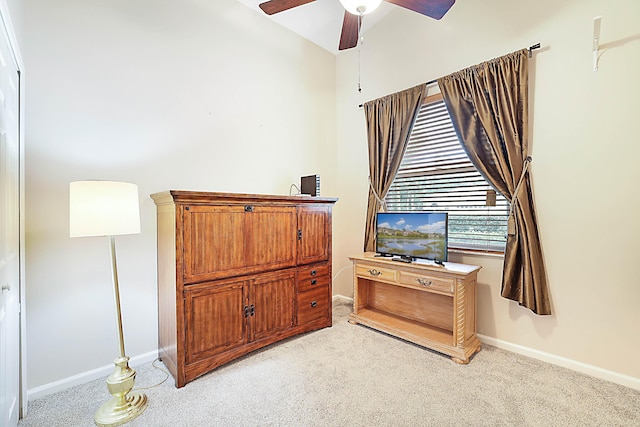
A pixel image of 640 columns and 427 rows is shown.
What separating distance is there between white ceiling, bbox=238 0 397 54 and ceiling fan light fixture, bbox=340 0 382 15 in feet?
4.10

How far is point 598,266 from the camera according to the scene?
1988 millimetres

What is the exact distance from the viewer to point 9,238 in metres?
1.43

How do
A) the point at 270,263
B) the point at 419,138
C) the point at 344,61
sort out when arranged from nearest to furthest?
the point at 270,263 < the point at 419,138 < the point at 344,61

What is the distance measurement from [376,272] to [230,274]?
4.57 feet

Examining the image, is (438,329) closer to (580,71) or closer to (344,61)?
(580,71)

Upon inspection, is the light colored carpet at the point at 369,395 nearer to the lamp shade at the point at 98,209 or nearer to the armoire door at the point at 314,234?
the armoire door at the point at 314,234

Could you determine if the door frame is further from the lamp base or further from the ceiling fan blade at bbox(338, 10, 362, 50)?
the ceiling fan blade at bbox(338, 10, 362, 50)

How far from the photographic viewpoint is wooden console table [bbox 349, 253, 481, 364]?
2.24 metres

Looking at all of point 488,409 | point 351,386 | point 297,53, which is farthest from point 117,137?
point 488,409

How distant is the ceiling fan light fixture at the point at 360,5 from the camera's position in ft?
5.88

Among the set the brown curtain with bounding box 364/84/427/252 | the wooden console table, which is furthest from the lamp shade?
the brown curtain with bounding box 364/84/427/252

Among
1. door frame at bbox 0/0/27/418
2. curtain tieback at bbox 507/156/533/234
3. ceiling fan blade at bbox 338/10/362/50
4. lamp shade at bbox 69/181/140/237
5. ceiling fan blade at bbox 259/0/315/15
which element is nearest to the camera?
lamp shade at bbox 69/181/140/237

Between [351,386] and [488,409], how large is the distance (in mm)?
824

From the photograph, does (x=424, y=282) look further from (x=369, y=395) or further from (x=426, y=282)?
(x=369, y=395)
